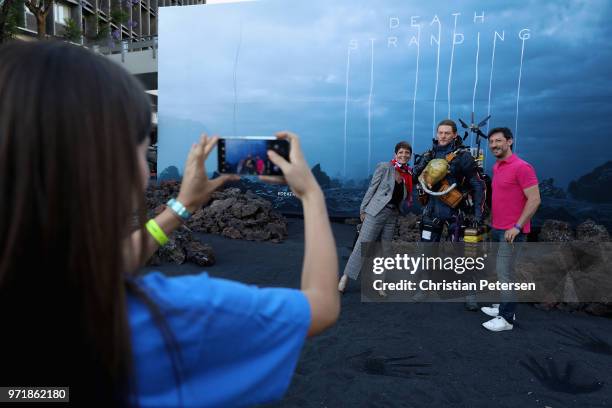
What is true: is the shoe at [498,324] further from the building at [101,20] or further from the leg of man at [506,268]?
the building at [101,20]

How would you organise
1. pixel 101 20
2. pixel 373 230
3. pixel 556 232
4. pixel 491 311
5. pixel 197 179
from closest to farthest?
1. pixel 197 179
2. pixel 491 311
3. pixel 373 230
4. pixel 556 232
5. pixel 101 20

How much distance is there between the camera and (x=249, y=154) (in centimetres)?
122

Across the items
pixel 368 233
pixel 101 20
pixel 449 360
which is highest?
pixel 101 20

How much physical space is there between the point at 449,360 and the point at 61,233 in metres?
3.43

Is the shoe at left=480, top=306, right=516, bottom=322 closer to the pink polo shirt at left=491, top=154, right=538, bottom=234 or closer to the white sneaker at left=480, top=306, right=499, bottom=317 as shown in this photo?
the white sneaker at left=480, top=306, right=499, bottom=317

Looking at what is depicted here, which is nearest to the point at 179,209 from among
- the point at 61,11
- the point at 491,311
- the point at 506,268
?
the point at 506,268

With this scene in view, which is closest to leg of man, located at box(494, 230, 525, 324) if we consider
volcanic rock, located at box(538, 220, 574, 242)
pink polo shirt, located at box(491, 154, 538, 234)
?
pink polo shirt, located at box(491, 154, 538, 234)

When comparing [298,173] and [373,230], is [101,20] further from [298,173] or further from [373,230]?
[298,173]

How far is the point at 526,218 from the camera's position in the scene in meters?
3.91

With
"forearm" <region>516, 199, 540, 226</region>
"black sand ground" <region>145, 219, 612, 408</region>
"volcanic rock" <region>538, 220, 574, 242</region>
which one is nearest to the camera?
"black sand ground" <region>145, 219, 612, 408</region>

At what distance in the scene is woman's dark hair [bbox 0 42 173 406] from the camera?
580 mm

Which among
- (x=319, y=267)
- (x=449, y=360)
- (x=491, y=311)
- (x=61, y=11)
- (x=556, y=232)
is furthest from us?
(x=61, y=11)

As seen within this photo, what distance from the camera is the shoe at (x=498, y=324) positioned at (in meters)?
4.05

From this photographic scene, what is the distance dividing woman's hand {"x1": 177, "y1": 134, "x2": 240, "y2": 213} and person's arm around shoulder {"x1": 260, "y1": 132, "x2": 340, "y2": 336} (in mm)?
198
